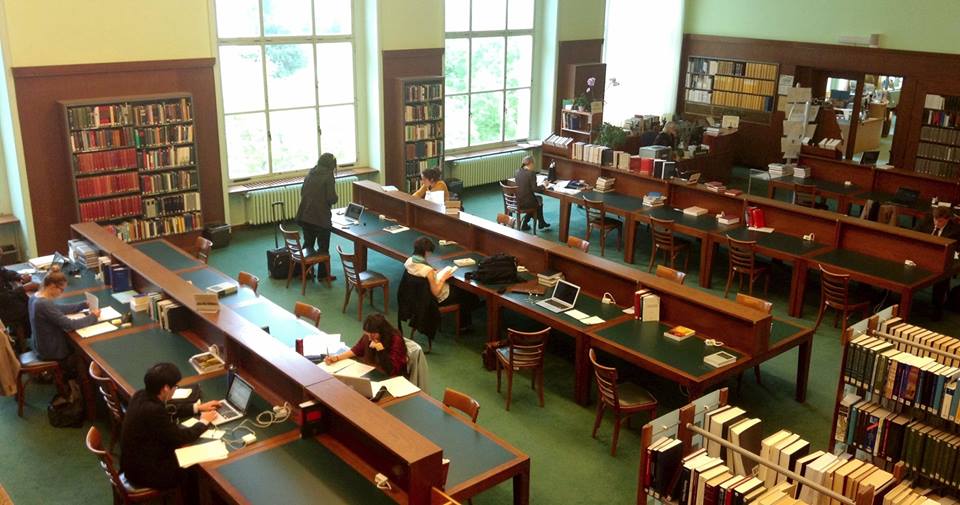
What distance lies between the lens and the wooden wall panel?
1022 cm

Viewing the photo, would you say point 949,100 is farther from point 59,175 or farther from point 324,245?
point 59,175

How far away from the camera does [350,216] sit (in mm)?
10891

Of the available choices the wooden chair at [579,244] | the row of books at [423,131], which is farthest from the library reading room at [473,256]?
the wooden chair at [579,244]

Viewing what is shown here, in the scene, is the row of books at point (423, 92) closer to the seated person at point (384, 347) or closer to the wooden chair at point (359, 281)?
the wooden chair at point (359, 281)

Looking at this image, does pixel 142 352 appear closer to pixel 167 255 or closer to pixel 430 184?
pixel 167 255

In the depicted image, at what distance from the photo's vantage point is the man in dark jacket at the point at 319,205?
34.2ft

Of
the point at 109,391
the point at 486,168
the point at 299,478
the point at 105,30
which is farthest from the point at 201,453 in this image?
the point at 486,168

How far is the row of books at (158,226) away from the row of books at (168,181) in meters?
0.40

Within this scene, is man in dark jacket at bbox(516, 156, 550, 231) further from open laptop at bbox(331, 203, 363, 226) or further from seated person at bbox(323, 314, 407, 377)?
seated person at bbox(323, 314, 407, 377)

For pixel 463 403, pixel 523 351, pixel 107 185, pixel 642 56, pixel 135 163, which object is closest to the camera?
pixel 463 403

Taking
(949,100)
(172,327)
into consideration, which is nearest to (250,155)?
(172,327)

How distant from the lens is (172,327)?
278 inches

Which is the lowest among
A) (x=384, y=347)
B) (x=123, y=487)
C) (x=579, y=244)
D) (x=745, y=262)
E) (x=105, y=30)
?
(x=123, y=487)

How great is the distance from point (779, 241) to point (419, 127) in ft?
20.5
